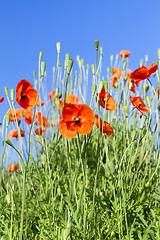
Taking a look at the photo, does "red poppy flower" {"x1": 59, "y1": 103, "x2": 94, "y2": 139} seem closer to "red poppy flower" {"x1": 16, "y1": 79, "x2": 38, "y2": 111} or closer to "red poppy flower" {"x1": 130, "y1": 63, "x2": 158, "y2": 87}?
"red poppy flower" {"x1": 16, "y1": 79, "x2": 38, "y2": 111}

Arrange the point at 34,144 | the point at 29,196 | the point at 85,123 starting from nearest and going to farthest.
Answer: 1. the point at 85,123
2. the point at 29,196
3. the point at 34,144

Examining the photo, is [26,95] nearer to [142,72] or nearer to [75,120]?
[75,120]

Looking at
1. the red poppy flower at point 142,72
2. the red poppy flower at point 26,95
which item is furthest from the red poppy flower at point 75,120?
the red poppy flower at point 142,72

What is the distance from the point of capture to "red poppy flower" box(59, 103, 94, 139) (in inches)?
44.8

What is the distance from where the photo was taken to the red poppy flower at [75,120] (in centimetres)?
114

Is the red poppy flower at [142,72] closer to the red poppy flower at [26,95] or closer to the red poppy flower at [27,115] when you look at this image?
the red poppy flower at [26,95]

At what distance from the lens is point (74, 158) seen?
2.15 metres

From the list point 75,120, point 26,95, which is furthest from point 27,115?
point 75,120

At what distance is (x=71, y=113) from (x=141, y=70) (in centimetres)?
51

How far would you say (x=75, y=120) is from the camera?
1150 mm

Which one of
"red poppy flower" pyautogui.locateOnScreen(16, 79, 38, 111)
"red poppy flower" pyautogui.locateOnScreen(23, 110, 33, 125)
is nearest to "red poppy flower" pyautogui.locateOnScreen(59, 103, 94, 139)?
"red poppy flower" pyautogui.locateOnScreen(16, 79, 38, 111)

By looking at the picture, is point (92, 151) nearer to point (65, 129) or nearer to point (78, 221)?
point (78, 221)

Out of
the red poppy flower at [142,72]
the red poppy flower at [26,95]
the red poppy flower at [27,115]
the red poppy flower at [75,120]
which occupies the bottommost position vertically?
the red poppy flower at [75,120]

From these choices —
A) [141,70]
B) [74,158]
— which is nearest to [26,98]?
[141,70]
